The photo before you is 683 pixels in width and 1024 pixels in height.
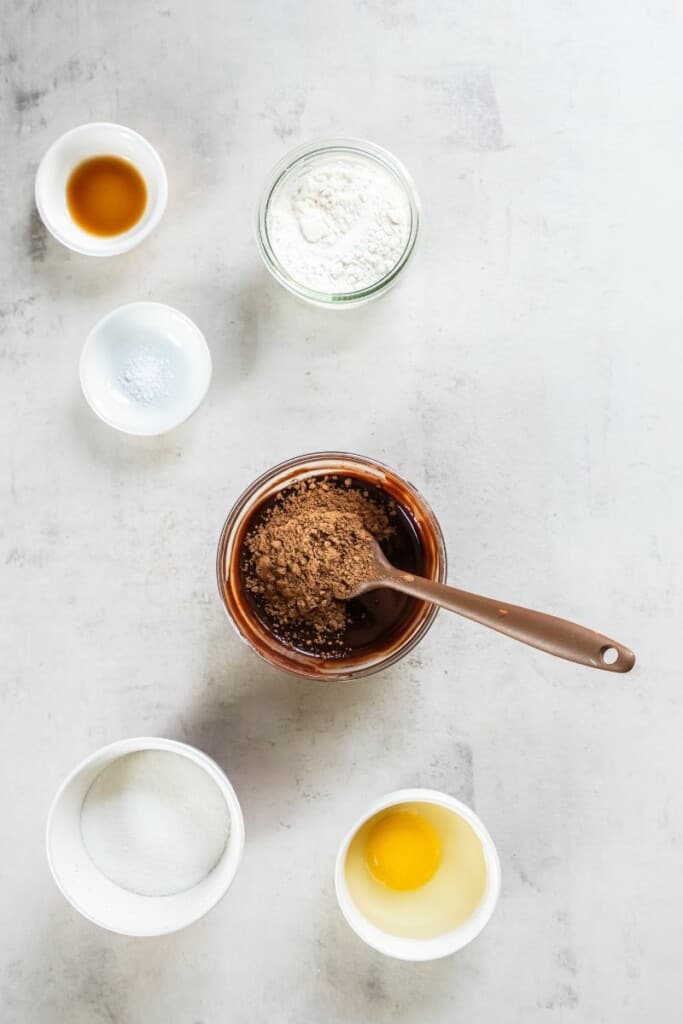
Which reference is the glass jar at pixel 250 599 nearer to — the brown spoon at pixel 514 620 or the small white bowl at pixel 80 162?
the brown spoon at pixel 514 620

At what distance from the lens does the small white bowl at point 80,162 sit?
154 cm

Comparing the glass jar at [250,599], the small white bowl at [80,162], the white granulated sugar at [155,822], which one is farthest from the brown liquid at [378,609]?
the small white bowl at [80,162]

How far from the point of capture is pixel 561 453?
5.16 ft

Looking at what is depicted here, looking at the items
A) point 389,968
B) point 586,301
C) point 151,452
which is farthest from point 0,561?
point 586,301

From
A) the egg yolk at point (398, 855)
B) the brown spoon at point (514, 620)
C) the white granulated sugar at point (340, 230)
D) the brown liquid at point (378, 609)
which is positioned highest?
the white granulated sugar at point (340, 230)

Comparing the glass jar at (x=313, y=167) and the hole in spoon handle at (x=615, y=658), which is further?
the glass jar at (x=313, y=167)

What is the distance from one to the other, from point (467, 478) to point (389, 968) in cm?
83

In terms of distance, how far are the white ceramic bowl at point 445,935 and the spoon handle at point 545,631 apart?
14.0 inches

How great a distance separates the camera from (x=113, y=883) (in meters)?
1.45

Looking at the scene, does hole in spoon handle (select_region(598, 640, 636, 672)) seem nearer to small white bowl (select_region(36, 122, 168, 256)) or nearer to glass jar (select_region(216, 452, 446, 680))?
glass jar (select_region(216, 452, 446, 680))

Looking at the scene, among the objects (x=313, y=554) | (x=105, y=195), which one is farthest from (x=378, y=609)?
(x=105, y=195)

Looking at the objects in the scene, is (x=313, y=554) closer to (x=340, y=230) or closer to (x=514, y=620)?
(x=514, y=620)

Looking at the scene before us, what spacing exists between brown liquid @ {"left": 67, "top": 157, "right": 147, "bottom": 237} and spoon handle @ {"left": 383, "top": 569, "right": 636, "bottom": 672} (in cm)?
87

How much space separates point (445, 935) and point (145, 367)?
1.04 m
